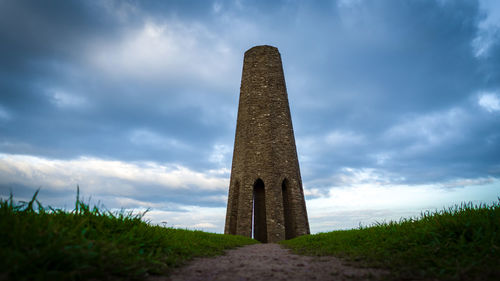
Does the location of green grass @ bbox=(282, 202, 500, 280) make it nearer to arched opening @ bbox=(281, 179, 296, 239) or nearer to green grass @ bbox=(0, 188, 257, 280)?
green grass @ bbox=(0, 188, 257, 280)

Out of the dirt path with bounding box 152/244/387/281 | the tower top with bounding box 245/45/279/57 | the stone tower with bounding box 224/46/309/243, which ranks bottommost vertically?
the dirt path with bounding box 152/244/387/281

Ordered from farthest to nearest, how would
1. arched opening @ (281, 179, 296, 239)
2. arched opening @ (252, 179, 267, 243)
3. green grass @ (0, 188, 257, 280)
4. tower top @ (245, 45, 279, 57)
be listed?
tower top @ (245, 45, 279, 57)
arched opening @ (252, 179, 267, 243)
arched opening @ (281, 179, 296, 239)
green grass @ (0, 188, 257, 280)

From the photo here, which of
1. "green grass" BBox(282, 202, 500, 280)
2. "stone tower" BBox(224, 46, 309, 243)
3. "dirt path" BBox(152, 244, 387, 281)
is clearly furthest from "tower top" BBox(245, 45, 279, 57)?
"dirt path" BBox(152, 244, 387, 281)

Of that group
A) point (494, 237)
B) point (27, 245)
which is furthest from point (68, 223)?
point (494, 237)

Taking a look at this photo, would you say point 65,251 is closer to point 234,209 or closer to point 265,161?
point 265,161

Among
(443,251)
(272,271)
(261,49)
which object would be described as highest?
(261,49)

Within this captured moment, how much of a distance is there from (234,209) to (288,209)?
305 centimetres

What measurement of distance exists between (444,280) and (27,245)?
16.3 ft

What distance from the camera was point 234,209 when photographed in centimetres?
1588

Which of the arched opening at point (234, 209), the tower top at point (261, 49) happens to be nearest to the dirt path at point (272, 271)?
the arched opening at point (234, 209)

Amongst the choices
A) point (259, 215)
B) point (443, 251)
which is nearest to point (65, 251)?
point (443, 251)

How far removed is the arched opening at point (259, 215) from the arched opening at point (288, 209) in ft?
4.38

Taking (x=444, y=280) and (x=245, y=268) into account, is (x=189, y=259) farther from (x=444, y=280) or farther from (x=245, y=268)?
(x=444, y=280)

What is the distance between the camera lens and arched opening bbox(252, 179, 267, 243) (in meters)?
16.3
